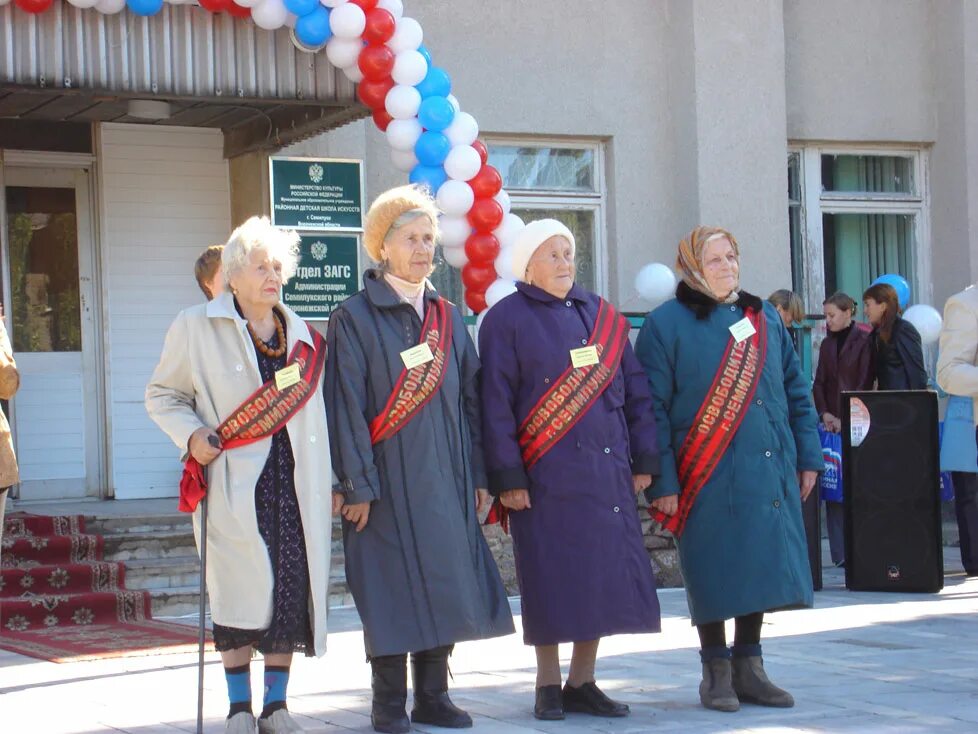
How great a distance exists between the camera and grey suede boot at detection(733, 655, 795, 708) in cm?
611

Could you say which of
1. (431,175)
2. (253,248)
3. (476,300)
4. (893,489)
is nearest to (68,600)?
(476,300)

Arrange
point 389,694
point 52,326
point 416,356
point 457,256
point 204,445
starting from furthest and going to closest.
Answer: point 52,326 → point 457,256 → point 416,356 → point 389,694 → point 204,445

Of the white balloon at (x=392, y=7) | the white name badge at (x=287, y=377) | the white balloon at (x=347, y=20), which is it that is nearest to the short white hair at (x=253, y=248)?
the white name badge at (x=287, y=377)

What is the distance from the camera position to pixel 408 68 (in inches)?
376

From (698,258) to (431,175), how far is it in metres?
3.59

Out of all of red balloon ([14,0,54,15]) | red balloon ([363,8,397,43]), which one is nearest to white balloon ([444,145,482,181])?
red balloon ([363,8,397,43])

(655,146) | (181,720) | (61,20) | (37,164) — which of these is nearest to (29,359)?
(37,164)

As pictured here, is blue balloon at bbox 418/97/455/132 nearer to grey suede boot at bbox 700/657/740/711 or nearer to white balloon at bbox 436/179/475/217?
white balloon at bbox 436/179/475/217

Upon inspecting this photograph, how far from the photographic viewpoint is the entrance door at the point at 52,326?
38.2 feet

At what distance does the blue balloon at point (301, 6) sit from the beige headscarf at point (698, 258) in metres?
3.81

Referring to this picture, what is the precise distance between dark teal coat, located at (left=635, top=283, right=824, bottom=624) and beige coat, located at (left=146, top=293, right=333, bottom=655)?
1375 mm

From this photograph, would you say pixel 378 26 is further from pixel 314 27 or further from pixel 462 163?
pixel 462 163

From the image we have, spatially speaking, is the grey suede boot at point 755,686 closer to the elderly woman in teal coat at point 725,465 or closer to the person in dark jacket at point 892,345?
the elderly woman in teal coat at point 725,465

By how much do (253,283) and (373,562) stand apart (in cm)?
108
